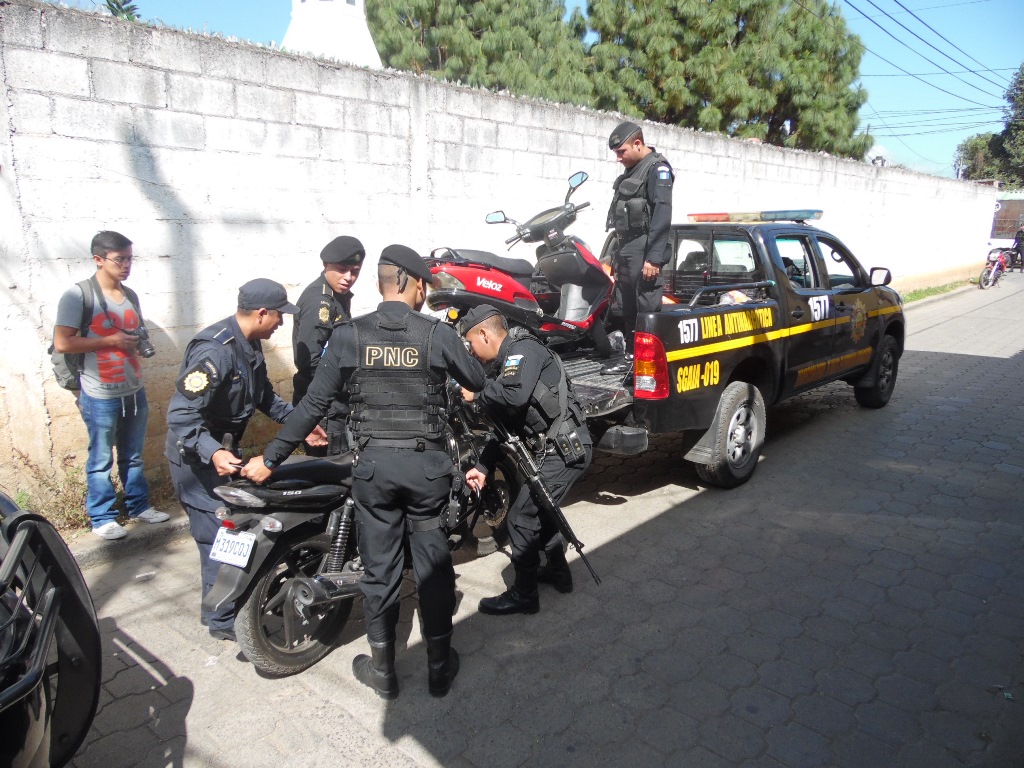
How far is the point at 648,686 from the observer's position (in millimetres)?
3197

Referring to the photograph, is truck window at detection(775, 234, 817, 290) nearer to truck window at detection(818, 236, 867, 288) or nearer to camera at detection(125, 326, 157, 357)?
truck window at detection(818, 236, 867, 288)

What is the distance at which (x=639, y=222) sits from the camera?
569 centimetres

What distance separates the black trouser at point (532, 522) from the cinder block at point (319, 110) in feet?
11.9

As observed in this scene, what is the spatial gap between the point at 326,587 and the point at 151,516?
6.92ft

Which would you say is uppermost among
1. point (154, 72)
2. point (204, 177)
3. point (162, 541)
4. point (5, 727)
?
point (154, 72)

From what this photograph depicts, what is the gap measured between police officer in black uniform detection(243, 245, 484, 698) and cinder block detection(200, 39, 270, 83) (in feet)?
10.1

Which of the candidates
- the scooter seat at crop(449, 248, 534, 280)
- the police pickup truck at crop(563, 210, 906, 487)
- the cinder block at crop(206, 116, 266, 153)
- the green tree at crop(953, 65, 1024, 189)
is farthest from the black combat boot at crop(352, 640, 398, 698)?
the green tree at crop(953, 65, 1024, 189)

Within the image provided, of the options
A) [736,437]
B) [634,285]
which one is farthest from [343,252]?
[736,437]

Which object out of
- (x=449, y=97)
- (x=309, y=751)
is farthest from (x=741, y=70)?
(x=309, y=751)

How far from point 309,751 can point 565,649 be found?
1.24m

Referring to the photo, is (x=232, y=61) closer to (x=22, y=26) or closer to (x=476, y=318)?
(x=22, y=26)

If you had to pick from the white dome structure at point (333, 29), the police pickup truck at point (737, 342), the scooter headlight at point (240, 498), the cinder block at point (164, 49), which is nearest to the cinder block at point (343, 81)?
the cinder block at point (164, 49)

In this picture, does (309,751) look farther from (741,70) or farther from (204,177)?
(741,70)

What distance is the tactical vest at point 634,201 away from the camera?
A: 18.5 feet
